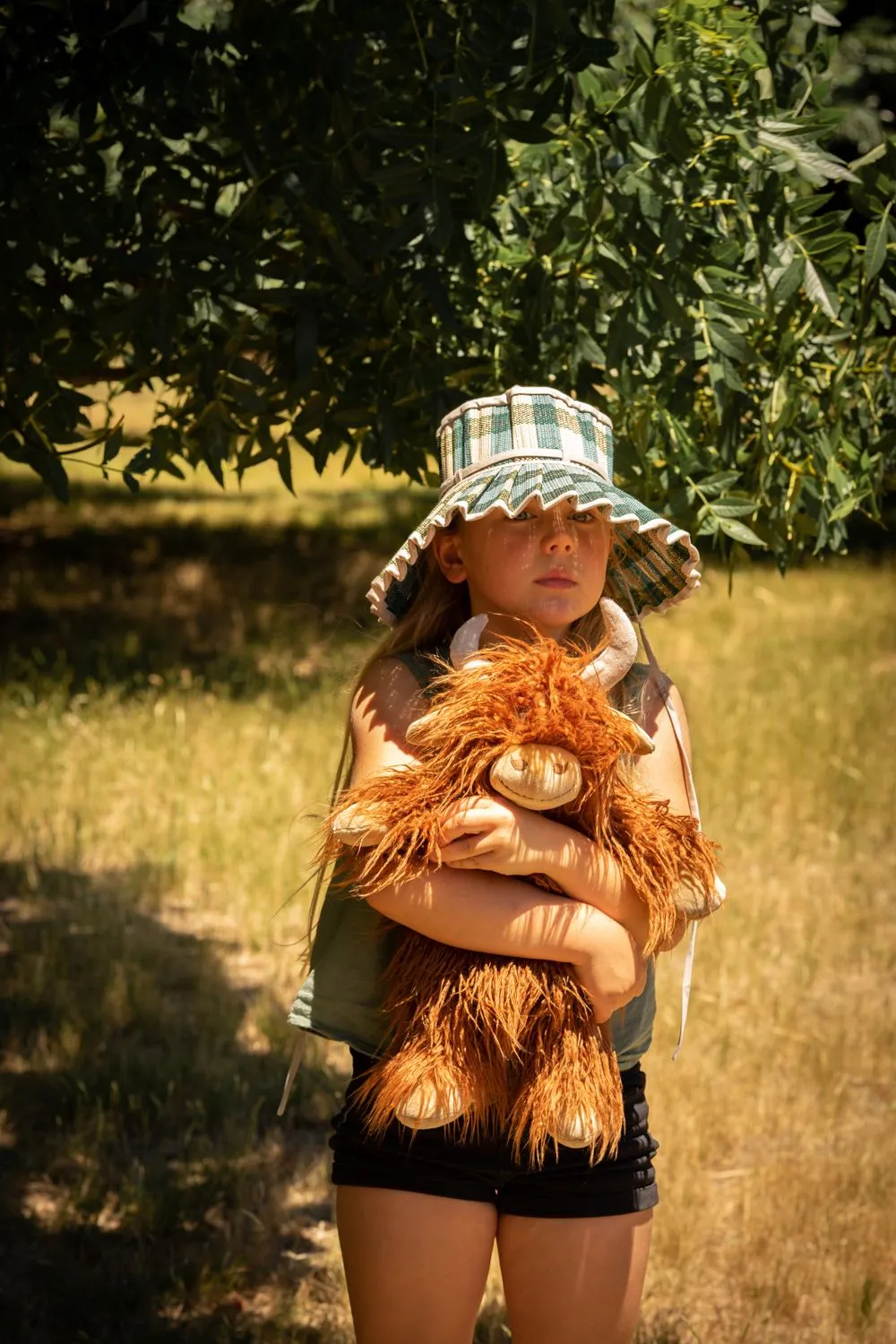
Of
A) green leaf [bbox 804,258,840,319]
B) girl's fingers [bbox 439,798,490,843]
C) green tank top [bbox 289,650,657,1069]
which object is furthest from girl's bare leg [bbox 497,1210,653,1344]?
green leaf [bbox 804,258,840,319]

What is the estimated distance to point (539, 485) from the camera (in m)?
1.90

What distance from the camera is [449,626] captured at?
7.09 feet

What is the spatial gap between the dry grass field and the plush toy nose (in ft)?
2.21

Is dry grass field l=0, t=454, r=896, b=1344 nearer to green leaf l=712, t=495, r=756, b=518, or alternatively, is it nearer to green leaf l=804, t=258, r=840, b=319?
green leaf l=712, t=495, r=756, b=518

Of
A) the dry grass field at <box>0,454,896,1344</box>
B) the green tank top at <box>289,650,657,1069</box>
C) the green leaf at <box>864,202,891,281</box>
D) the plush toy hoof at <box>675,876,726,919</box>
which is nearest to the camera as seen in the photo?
the plush toy hoof at <box>675,876,726,919</box>

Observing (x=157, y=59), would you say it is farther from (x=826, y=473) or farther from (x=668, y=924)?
(x=668, y=924)

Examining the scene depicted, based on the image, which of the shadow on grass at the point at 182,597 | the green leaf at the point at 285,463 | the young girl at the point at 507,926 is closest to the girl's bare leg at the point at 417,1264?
the young girl at the point at 507,926

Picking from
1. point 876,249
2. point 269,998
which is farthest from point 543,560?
point 269,998

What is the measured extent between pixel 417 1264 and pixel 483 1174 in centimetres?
15

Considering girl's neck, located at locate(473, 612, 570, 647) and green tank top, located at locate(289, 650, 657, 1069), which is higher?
girl's neck, located at locate(473, 612, 570, 647)

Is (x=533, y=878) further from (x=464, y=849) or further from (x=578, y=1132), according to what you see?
→ (x=578, y=1132)

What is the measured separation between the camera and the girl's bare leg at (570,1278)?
1.94 meters

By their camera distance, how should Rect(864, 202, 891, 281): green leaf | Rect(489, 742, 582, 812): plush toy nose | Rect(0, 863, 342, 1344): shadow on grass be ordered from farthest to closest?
Rect(0, 863, 342, 1344): shadow on grass → Rect(864, 202, 891, 281): green leaf → Rect(489, 742, 582, 812): plush toy nose

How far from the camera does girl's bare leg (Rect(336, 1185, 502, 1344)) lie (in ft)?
6.26
